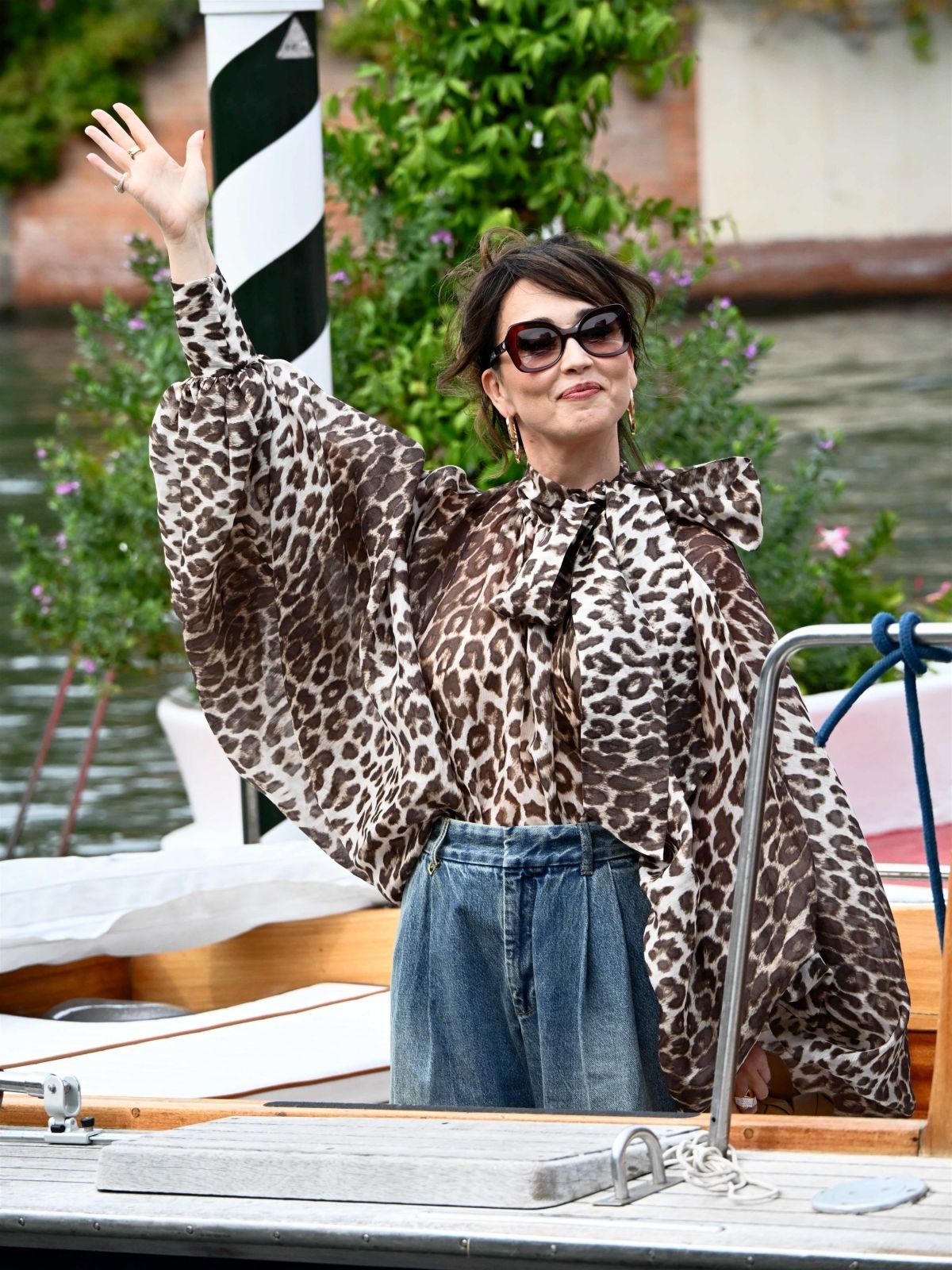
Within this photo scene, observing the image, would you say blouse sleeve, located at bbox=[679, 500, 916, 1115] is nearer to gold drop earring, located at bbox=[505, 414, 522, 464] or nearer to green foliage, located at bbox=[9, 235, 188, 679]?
gold drop earring, located at bbox=[505, 414, 522, 464]

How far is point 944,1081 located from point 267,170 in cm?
256

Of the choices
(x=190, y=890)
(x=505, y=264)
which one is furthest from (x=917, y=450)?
(x=505, y=264)

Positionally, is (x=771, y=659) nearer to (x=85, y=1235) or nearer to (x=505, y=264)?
(x=505, y=264)

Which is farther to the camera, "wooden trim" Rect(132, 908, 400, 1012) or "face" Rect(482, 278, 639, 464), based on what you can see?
"wooden trim" Rect(132, 908, 400, 1012)

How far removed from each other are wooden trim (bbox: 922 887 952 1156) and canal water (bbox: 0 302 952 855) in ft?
15.6

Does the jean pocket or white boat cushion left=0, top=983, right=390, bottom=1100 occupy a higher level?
the jean pocket

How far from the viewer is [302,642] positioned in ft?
8.30

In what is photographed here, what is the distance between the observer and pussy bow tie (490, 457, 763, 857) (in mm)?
2199

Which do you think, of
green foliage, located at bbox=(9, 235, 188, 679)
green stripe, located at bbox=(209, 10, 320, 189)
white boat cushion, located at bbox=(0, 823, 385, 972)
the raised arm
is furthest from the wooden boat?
green foliage, located at bbox=(9, 235, 188, 679)

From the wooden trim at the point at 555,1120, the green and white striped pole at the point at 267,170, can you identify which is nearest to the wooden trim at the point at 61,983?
the green and white striped pole at the point at 267,170

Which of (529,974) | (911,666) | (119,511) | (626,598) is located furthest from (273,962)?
(119,511)

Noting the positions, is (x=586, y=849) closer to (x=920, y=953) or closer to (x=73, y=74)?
(x=920, y=953)

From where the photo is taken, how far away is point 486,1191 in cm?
192

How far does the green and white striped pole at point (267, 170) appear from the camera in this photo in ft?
12.9
